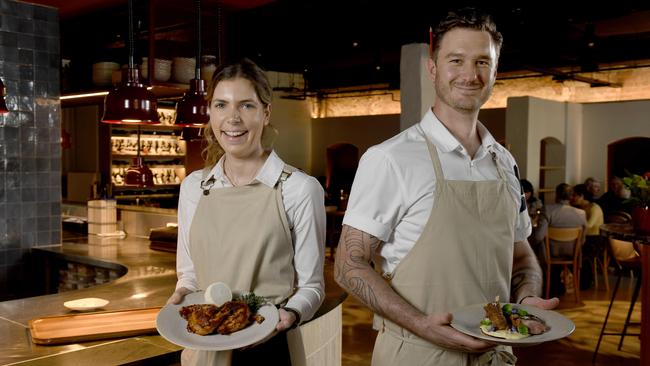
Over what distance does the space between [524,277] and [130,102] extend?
2395 mm

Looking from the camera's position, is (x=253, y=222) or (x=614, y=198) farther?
(x=614, y=198)

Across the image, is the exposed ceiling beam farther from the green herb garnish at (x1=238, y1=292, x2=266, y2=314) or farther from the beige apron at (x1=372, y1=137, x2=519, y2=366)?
the green herb garnish at (x1=238, y1=292, x2=266, y2=314)

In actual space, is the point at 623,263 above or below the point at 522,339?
below

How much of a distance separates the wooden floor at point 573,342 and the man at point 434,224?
361cm

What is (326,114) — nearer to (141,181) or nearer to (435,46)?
(141,181)

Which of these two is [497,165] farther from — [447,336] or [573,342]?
[573,342]

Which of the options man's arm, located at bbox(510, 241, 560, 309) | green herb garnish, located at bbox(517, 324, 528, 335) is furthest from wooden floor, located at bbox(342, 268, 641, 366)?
green herb garnish, located at bbox(517, 324, 528, 335)

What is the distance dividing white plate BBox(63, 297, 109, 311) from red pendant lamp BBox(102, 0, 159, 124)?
1065 mm

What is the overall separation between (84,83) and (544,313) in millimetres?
5374

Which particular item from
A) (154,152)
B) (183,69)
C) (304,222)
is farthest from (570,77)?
(304,222)

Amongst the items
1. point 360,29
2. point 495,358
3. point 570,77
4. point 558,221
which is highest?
point 360,29

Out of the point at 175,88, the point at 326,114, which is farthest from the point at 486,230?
the point at 326,114

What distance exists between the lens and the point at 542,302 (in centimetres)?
173

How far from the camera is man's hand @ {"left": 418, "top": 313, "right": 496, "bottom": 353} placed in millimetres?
1477
